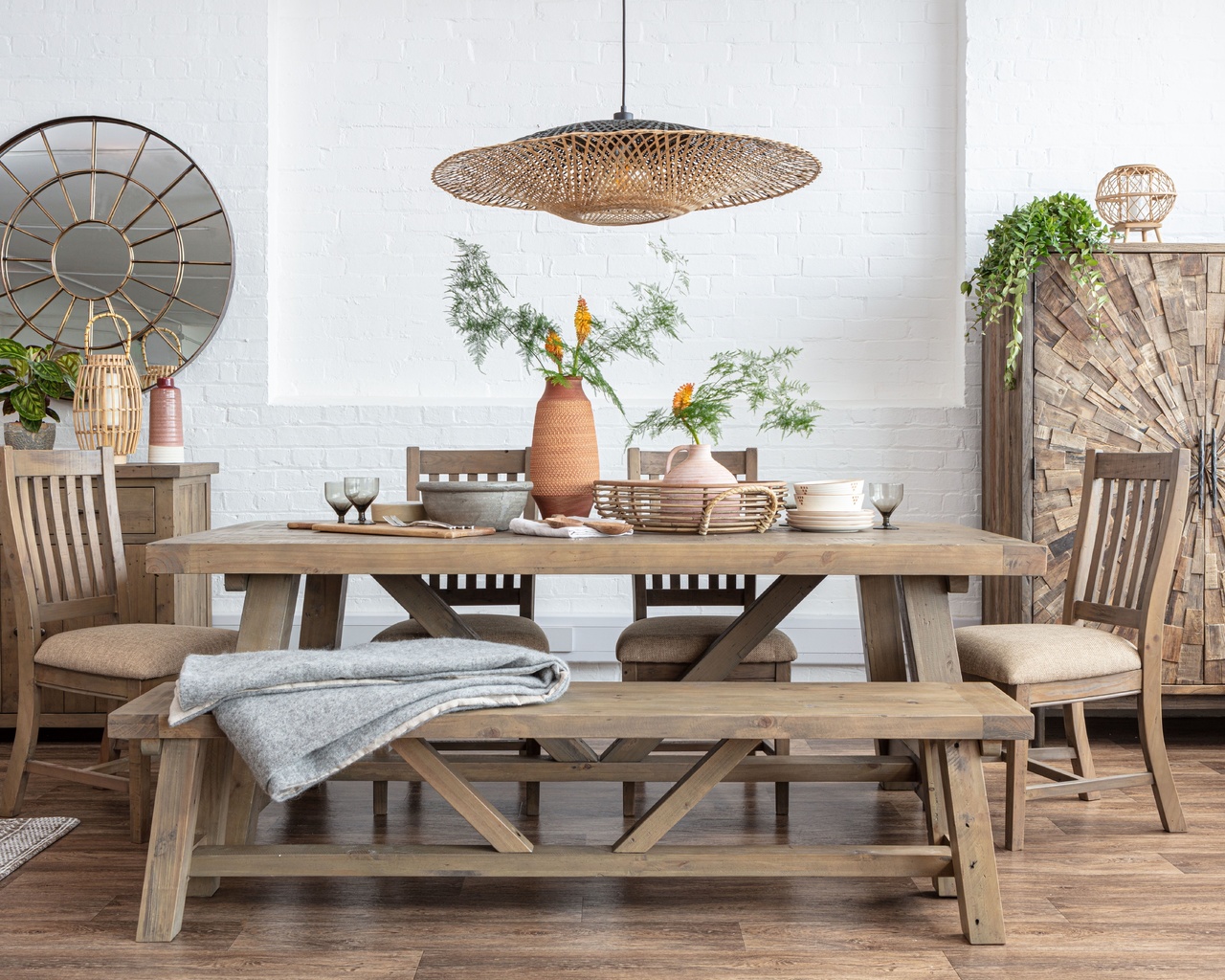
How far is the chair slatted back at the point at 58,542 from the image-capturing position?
263 cm

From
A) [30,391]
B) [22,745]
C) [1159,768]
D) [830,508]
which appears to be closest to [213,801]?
[22,745]

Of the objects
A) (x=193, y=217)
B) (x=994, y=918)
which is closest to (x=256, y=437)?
(x=193, y=217)

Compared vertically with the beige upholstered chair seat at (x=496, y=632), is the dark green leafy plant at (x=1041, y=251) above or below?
above

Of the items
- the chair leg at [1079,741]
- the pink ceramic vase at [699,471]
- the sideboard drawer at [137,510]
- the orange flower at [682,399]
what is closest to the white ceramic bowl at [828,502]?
the pink ceramic vase at [699,471]

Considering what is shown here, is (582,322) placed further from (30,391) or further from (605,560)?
(30,391)

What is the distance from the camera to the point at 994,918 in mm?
1912

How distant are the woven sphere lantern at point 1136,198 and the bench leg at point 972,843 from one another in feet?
7.57

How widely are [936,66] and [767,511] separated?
2.41m

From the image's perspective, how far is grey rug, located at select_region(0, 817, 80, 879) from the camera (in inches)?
91.5

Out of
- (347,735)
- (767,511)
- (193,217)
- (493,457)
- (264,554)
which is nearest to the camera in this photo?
(347,735)

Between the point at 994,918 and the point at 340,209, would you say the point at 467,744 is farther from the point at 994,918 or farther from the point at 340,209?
the point at 340,209

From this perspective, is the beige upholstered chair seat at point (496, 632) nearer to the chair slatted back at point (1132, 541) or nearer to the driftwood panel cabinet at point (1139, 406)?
the chair slatted back at point (1132, 541)

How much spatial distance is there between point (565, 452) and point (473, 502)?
0.87 feet

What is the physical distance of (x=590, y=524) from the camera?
7.38 feet
